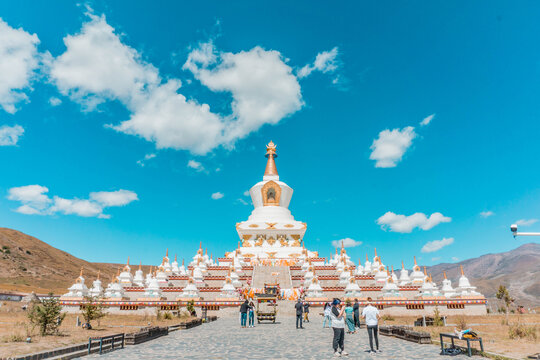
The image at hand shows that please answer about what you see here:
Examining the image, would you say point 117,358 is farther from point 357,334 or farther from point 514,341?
point 514,341

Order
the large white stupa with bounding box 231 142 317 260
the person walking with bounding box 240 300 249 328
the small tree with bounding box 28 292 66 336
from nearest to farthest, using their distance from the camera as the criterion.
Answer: the small tree with bounding box 28 292 66 336
the person walking with bounding box 240 300 249 328
the large white stupa with bounding box 231 142 317 260

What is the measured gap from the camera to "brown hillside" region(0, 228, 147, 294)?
59094mm

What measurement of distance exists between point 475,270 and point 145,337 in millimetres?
225501

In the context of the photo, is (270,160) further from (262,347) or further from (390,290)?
(262,347)

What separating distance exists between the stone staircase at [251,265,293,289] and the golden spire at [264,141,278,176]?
25.1 meters

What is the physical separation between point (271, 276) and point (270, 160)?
99.5 feet

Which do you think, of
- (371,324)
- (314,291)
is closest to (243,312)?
(371,324)

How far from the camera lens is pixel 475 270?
19812cm

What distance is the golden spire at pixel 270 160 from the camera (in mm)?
59438

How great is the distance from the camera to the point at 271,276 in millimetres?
34281

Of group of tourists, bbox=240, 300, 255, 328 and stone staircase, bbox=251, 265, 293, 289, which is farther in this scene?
stone staircase, bbox=251, 265, 293, 289

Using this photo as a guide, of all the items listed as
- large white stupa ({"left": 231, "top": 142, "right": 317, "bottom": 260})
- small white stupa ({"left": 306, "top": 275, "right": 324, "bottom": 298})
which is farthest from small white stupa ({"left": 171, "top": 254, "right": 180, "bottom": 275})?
small white stupa ({"left": 306, "top": 275, "right": 324, "bottom": 298})

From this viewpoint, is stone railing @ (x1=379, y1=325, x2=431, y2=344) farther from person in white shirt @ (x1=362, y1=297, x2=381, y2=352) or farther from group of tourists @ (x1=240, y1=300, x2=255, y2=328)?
group of tourists @ (x1=240, y1=300, x2=255, y2=328)

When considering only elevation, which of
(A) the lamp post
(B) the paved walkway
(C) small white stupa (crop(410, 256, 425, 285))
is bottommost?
(B) the paved walkway
